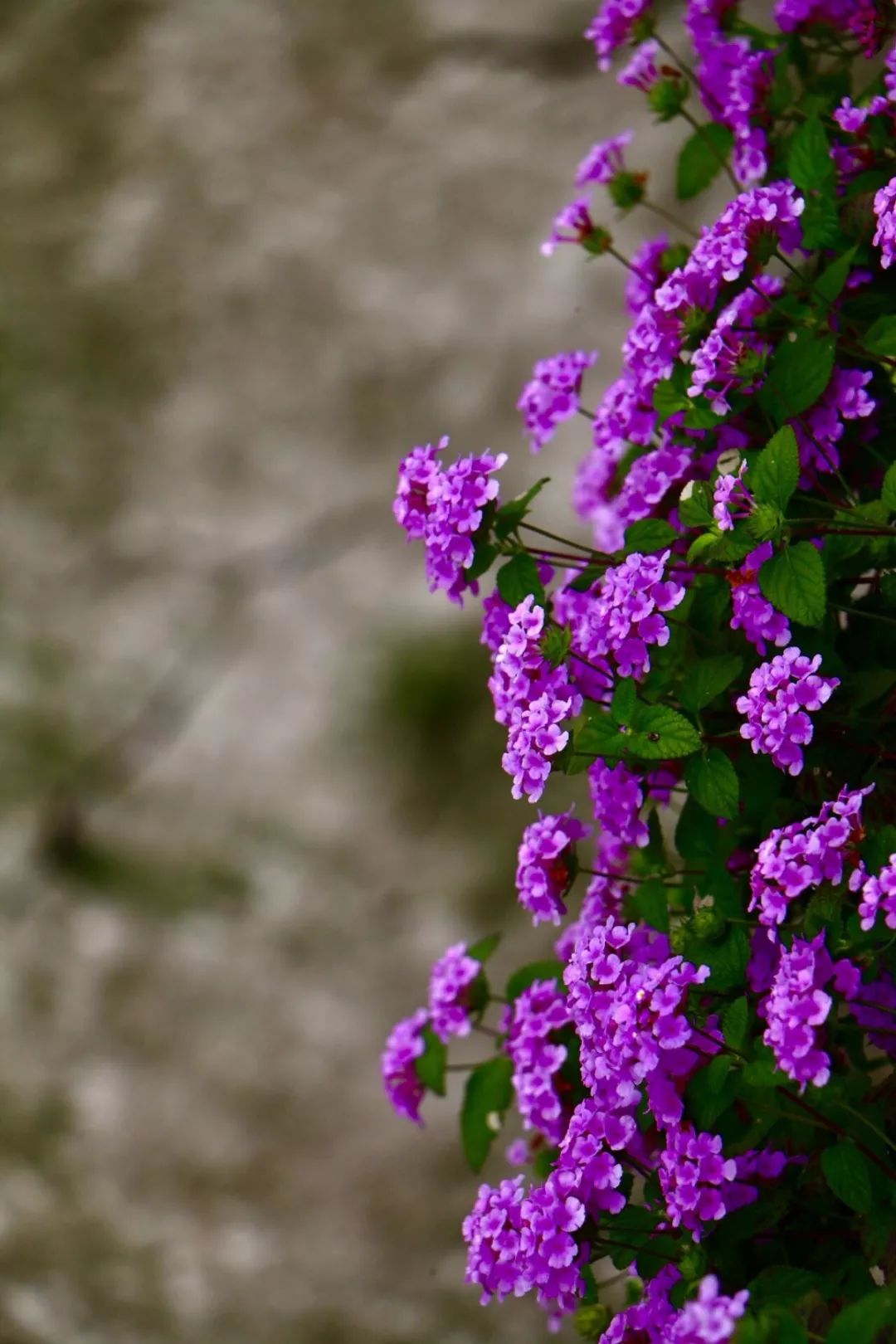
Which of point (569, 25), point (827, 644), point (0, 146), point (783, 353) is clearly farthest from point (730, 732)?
point (0, 146)

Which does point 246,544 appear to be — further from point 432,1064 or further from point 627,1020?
point 627,1020

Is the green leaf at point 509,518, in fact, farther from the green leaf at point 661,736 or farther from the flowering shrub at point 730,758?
the green leaf at point 661,736

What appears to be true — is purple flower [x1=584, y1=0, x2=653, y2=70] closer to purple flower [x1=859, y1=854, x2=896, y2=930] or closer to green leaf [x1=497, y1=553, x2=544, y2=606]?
green leaf [x1=497, y1=553, x2=544, y2=606]

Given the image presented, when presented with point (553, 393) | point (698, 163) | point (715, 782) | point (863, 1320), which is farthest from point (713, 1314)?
point (698, 163)

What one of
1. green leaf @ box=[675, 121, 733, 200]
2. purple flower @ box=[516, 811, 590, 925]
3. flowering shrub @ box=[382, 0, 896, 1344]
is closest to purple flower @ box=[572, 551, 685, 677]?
flowering shrub @ box=[382, 0, 896, 1344]

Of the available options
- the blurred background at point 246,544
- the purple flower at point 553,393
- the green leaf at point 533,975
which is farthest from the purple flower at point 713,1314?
the blurred background at point 246,544

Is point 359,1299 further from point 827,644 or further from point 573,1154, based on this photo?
point 827,644
